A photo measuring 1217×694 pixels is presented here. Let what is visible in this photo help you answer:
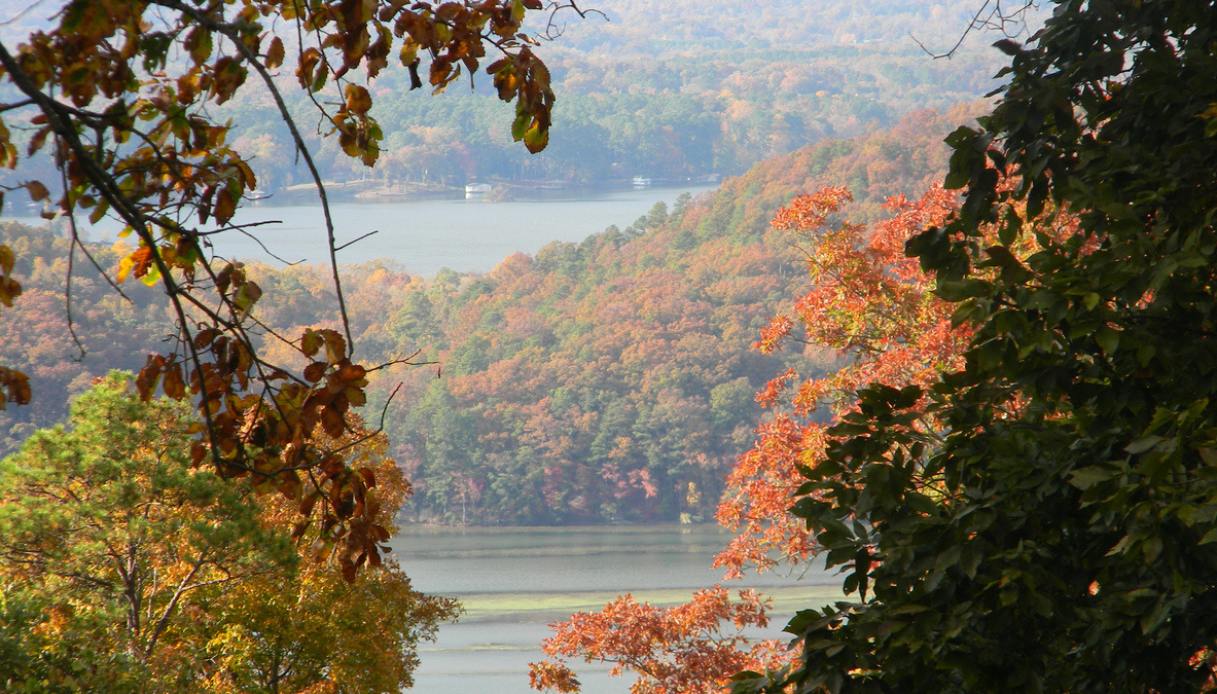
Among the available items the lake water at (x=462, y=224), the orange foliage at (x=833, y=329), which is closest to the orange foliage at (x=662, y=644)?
the orange foliage at (x=833, y=329)

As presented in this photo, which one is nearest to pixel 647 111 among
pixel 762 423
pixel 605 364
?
pixel 605 364

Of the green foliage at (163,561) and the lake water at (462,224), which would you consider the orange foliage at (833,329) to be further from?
the lake water at (462,224)

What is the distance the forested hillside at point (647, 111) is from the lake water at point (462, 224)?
3.56 ft

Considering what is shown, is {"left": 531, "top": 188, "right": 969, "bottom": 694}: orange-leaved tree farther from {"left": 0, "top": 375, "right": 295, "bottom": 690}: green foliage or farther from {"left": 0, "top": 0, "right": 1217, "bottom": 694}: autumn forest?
{"left": 0, "top": 375, "right": 295, "bottom": 690}: green foliage

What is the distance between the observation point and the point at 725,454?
30.0 m

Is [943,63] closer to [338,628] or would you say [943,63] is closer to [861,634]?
[338,628]

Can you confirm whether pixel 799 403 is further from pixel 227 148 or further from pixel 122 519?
pixel 227 148

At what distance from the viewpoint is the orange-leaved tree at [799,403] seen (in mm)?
9266

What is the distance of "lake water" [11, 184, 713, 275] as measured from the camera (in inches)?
1999

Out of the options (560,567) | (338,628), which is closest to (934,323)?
(338,628)

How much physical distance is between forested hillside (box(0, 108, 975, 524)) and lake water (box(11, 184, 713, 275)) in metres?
13.0

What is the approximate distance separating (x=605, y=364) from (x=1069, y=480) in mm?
30329

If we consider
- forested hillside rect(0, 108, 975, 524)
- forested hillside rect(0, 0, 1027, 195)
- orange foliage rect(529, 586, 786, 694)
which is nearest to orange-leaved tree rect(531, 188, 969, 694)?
orange foliage rect(529, 586, 786, 694)

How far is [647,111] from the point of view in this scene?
57250 mm
